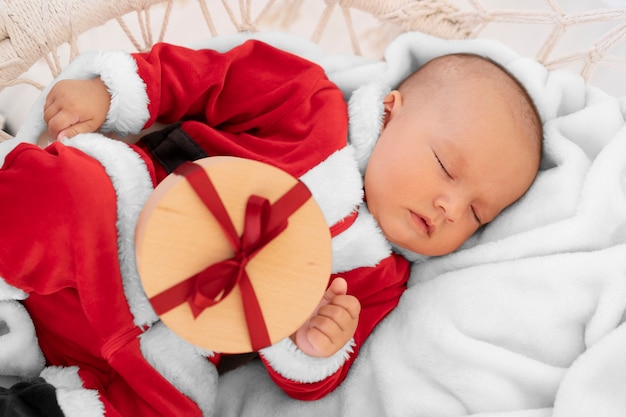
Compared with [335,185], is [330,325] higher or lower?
lower

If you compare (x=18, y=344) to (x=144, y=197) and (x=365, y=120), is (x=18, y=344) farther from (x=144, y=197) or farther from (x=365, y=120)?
(x=365, y=120)

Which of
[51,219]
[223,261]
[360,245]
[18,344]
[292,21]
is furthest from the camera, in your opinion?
[292,21]

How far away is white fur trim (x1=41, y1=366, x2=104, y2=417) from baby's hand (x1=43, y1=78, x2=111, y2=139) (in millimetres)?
332

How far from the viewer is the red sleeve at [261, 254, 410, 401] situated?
91 cm

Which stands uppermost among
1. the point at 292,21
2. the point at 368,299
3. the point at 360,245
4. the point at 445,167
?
the point at 292,21

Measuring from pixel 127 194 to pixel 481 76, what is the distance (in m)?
0.57

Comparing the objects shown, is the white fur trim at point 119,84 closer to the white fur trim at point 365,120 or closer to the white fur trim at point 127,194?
the white fur trim at point 127,194

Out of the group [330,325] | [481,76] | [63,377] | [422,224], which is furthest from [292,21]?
[63,377]

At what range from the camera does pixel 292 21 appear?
1248mm

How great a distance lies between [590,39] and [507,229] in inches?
23.7

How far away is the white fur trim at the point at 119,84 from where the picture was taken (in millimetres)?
865

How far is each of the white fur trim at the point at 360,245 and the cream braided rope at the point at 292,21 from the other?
42cm

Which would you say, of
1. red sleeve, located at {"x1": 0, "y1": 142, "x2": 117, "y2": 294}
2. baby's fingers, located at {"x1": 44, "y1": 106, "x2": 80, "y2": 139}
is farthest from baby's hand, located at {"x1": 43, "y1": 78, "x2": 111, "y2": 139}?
red sleeve, located at {"x1": 0, "y1": 142, "x2": 117, "y2": 294}

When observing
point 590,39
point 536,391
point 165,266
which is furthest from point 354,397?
point 590,39
